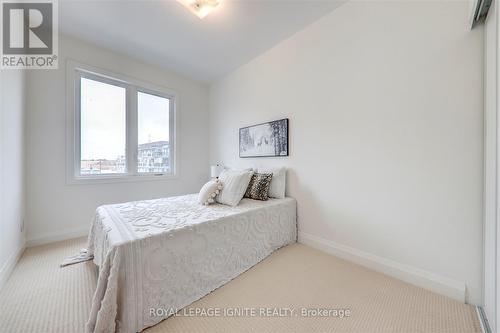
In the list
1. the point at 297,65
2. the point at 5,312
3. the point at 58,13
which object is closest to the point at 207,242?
the point at 5,312

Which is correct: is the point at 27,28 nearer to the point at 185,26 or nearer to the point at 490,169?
the point at 185,26

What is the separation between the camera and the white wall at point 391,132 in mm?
1449

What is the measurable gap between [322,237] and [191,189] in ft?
8.43

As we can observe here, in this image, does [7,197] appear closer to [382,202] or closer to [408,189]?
[382,202]

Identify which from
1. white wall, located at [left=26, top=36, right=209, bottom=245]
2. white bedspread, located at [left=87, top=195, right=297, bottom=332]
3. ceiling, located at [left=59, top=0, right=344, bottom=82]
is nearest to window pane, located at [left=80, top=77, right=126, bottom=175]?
white wall, located at [left=26, top=36, right=209, bottom=245]

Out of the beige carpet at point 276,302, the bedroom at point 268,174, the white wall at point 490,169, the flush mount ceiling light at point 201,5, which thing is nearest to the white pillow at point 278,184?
the bedroom at point 268,174

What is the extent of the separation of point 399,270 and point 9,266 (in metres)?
3.46

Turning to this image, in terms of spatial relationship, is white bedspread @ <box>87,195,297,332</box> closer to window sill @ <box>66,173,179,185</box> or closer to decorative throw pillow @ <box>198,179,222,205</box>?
decorative throw pillow @ <box>198,179,222,205</box>

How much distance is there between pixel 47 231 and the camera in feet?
8.07

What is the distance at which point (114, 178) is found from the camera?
2.95m

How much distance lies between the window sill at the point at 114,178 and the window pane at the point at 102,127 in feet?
0.33

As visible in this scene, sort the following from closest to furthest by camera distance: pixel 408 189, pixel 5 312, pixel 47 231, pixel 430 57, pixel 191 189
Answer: pixel 5 312 < pixel 430 57 < pixel 408 189 < pixel 47 231 < pixel 191 189

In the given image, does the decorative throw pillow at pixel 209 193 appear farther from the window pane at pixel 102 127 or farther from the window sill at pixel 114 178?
the window pane at pixel 102 127

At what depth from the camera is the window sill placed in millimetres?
2653
